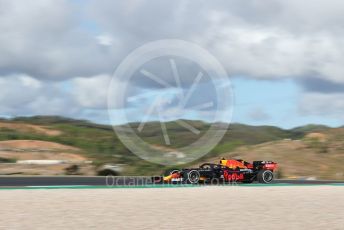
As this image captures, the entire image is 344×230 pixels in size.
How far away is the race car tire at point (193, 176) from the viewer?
74.1 ft

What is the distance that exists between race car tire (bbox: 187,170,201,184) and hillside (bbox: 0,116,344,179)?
13.5 meters

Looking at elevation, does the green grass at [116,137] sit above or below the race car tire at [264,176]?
above

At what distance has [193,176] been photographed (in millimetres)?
22719

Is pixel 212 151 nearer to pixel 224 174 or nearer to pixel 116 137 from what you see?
pixel 116 137

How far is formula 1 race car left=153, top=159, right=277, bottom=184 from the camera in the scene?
73.9 ft

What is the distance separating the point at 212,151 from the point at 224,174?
35.6 meters

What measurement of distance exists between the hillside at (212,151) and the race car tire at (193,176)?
44.2ft

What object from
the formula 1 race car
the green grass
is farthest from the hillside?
the formula 1 race car

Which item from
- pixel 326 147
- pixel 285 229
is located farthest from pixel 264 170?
pixel 326 147

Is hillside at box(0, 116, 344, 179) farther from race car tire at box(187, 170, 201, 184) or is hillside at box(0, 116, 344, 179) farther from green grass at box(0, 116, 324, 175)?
race car tire at box(187, 170, 201, 184)

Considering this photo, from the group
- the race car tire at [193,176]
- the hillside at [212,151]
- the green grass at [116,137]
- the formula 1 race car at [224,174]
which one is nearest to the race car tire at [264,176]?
the formula 1 race car at [224,174]

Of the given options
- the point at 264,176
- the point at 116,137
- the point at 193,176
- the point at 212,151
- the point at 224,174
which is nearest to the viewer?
the point at 193,176

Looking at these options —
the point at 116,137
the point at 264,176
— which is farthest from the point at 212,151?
the point at 264,176

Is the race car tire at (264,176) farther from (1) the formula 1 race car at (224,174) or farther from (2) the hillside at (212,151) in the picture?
(2) the hillside at (212,151)
